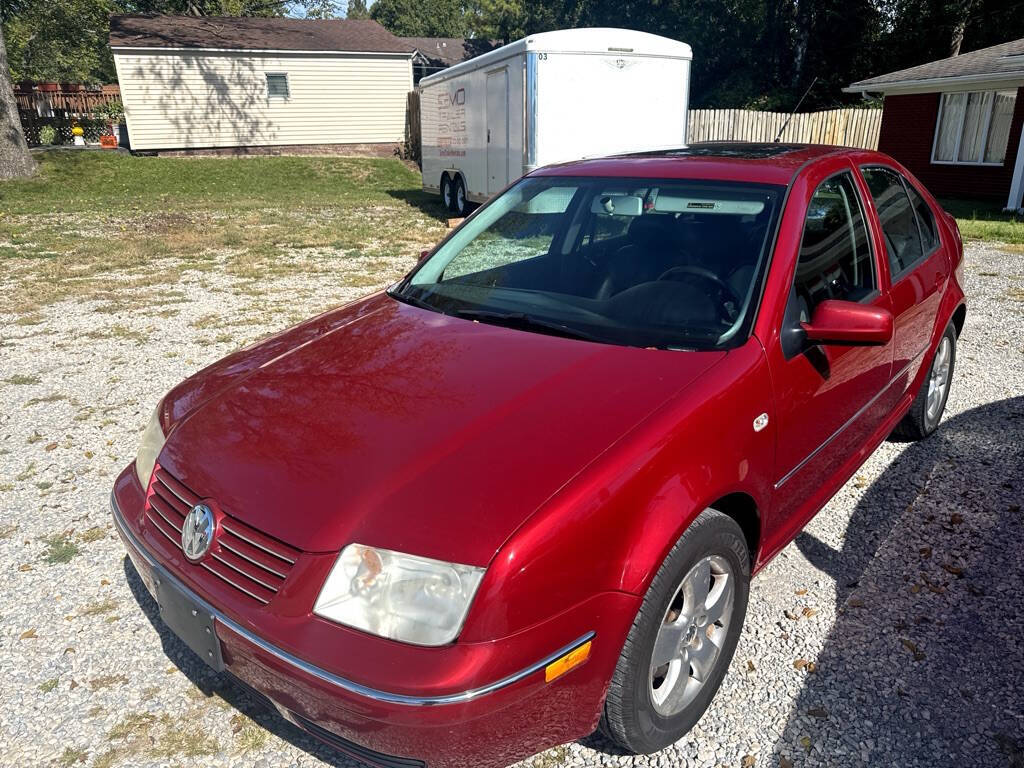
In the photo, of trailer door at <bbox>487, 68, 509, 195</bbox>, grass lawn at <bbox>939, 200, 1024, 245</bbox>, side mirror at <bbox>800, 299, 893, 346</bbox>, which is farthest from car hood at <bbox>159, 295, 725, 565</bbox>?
grass lawn at <bbox>939, 200, 1024, 245</bbox>

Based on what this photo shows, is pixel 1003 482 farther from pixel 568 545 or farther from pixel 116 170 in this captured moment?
pixel 116 170

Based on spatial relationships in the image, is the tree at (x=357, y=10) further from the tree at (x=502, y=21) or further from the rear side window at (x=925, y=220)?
the rear side window at (x=925, y=220)

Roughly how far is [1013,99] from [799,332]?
18.5m

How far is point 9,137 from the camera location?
1788cm

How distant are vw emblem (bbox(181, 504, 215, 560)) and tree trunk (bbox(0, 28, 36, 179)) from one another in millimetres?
20000

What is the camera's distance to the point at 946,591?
3037mm

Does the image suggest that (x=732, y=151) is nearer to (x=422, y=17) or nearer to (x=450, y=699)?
(x=450, y=699)

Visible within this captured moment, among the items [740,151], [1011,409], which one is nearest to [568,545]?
[740,151]

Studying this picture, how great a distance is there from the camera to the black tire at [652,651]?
6.31ft

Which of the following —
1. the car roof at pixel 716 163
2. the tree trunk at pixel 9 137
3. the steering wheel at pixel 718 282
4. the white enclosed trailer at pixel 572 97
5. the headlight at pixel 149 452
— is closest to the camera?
the headlight at pixel 149 452

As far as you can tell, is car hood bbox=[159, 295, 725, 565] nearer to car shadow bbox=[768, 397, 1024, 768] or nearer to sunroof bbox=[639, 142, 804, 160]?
car shadow bbox=[768, 397, 1024, 768]

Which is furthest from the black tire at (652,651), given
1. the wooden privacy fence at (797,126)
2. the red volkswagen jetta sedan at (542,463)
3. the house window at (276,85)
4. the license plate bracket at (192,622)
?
the house window at (276,85)

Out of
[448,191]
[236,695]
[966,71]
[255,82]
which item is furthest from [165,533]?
Answer: [255,82]

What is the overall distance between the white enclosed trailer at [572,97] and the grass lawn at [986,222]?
5247 mm
